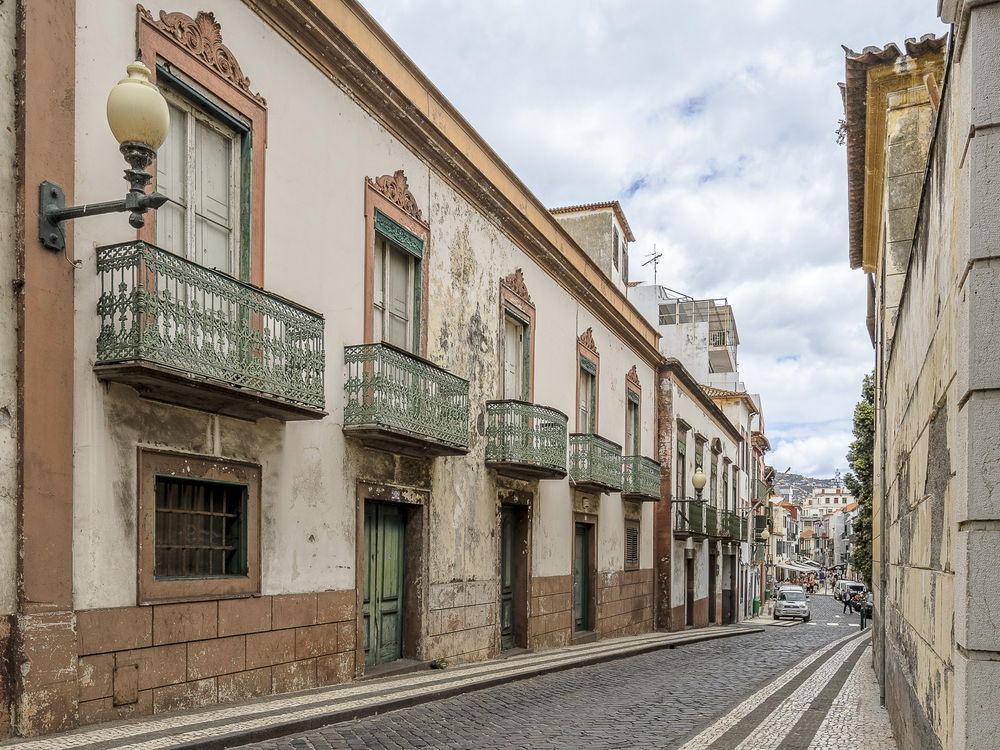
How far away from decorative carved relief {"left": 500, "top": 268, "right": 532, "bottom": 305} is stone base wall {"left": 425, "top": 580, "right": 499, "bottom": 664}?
14.6ft

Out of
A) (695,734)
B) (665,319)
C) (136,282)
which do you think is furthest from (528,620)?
(665,319)

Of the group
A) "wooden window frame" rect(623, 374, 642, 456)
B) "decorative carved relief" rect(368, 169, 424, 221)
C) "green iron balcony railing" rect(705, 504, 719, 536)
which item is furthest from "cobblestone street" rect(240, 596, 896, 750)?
"green iron balcony railing" rect(705, 504, 719, 536)

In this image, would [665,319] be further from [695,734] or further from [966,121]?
[966,121]

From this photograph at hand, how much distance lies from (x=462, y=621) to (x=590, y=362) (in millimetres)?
7547

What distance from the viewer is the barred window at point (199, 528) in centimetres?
694

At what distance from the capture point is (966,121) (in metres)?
3.05

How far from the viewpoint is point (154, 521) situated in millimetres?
6711

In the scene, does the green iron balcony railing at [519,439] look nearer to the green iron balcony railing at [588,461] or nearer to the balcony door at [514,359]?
the balcony door at [514,359]

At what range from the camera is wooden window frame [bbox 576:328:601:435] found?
1744cm

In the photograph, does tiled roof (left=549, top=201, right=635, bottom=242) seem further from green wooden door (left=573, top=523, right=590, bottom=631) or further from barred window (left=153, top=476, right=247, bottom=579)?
barred window (left=153, top=476, right=247, bottom=579)

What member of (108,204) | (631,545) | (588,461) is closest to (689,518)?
(631,545)

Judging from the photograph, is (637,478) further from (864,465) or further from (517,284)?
(864,465)

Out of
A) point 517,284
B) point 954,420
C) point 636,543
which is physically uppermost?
point 517,284

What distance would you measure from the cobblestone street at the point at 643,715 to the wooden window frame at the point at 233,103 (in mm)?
3963
